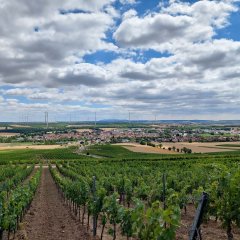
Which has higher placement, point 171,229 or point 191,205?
point 171,229

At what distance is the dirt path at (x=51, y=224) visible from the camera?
16812 mm

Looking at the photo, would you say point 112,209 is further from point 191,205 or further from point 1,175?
point 1,175

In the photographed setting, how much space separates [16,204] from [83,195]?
4.13 meters

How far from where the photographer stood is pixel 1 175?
160 feet

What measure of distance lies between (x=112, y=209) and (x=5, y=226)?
448cm

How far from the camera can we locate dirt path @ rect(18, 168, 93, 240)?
1681cm

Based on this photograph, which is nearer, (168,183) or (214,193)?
(214,193)

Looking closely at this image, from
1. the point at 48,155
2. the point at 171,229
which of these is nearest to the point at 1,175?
the point at 171,229

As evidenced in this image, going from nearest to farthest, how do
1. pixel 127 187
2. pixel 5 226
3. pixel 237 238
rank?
pixel 5 226, pixel 237 238, pixel 127 187

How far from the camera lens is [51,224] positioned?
63.6 ft

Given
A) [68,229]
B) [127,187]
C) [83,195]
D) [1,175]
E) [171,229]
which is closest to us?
[171,229]

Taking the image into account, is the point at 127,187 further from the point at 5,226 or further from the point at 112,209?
the point at 5,226

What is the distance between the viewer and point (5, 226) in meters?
14.5

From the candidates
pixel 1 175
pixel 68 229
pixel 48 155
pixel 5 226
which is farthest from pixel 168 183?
pixel 48 155
